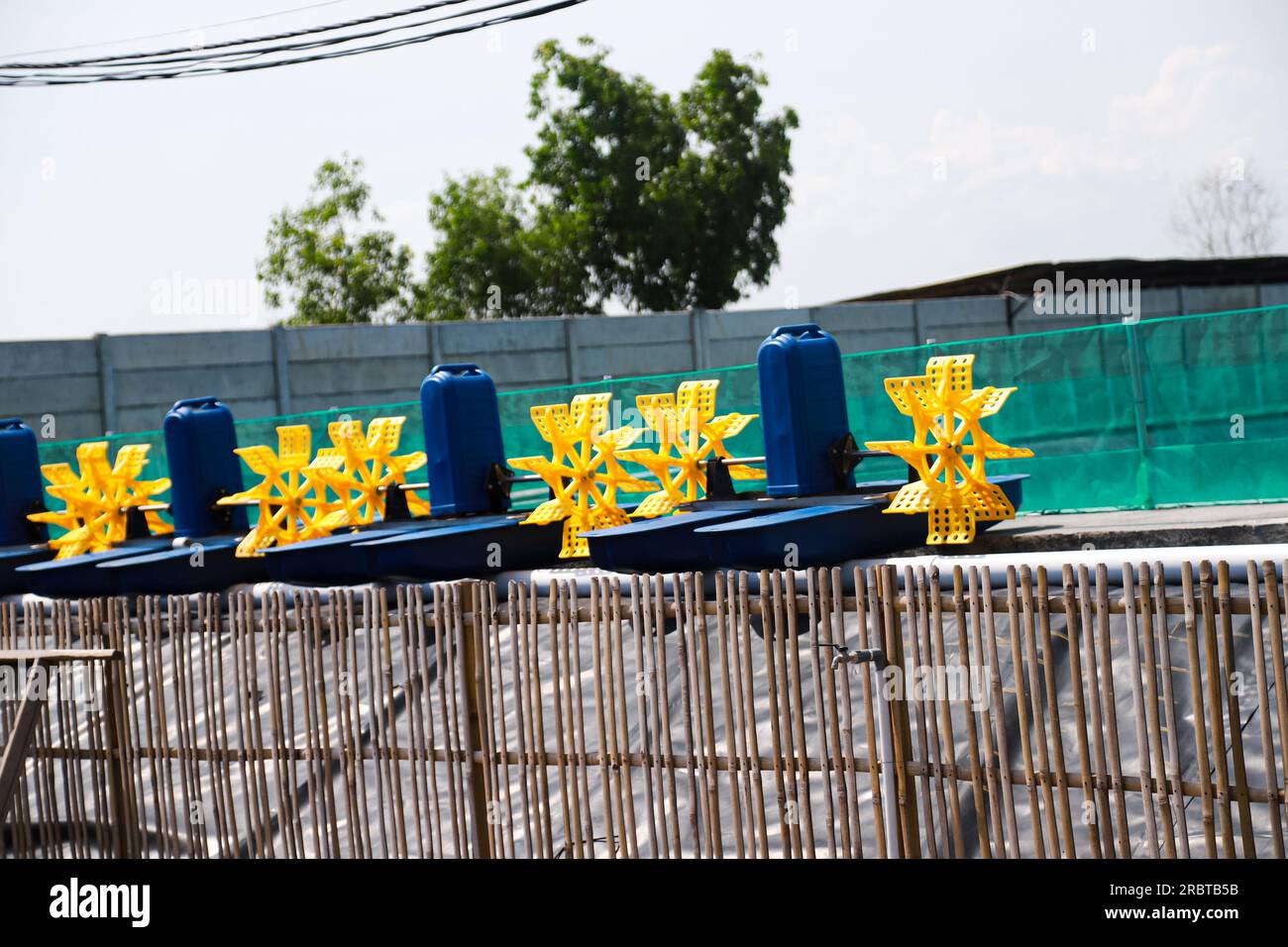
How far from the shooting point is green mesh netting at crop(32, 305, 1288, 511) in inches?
516

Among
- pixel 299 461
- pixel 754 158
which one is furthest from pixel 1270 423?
pixel 754 158

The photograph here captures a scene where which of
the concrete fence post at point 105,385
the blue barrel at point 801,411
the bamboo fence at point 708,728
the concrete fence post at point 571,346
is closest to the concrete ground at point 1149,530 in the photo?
the blue barrel at point 801,411

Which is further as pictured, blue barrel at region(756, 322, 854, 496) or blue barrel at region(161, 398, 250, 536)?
blue barrel at region(161, 398, 250, 536)

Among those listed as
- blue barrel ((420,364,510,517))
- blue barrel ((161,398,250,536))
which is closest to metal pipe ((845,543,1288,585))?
blue barrel ((420,364,510,517))

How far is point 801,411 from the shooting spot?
11.8 m

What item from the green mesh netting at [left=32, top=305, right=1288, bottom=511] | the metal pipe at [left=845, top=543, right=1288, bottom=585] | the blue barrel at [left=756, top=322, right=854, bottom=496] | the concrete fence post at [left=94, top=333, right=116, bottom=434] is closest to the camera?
the metal pipe at [left=845, top=543, right=1288, bottom=585]

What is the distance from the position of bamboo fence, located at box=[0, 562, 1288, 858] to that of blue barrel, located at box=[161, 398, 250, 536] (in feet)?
20.9

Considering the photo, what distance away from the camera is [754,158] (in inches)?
1775

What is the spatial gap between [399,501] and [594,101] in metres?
32.3

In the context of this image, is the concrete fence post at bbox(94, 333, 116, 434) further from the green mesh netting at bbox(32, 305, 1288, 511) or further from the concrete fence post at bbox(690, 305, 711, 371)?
the green mesh netting at bbox(32, 305, 1288, 511)

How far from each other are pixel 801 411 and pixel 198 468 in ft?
23.2
